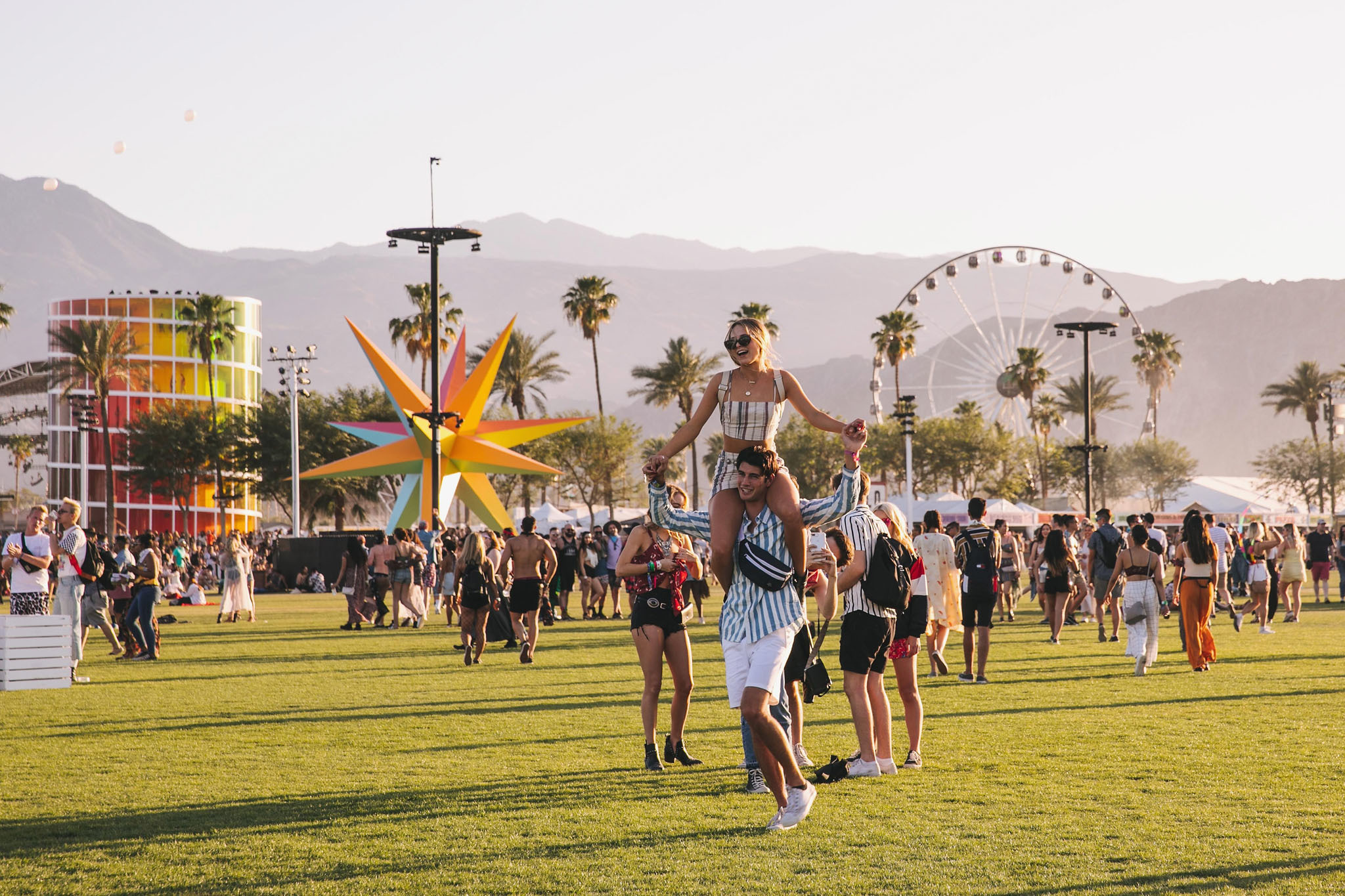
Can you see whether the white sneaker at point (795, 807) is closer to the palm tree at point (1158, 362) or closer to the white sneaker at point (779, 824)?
the white sneaker at point (779, 824)

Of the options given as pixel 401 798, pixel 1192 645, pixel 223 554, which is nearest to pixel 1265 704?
pixel 1192 645

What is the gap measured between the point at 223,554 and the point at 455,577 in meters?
6.71

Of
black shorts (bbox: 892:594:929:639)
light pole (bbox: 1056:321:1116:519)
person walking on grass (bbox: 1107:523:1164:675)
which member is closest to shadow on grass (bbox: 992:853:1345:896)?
black shorts (bbox: 892:594:929:639)

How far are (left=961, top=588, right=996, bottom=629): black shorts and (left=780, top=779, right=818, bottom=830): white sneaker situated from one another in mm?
7208

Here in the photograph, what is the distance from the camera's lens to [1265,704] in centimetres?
1200

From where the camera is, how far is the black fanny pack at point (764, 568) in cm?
651

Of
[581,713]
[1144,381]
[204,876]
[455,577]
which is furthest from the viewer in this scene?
[1144,381]

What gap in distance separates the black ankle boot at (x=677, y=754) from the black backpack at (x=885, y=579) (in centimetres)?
165

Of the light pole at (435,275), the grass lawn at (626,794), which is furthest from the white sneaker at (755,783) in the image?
the light pole at (435,275)

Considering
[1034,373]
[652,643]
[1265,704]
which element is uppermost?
[1034,373]

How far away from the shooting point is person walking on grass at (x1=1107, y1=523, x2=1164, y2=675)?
1426cm

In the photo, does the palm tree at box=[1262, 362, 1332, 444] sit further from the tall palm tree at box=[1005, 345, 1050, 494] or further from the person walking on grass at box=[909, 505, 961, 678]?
the person walking on grass at box=[909, 505, 961, 678]

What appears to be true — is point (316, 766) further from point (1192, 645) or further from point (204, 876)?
point (1192, 645)

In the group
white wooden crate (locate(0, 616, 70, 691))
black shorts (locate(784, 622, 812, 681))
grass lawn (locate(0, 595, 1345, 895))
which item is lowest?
grass lawn (locate(0, 595, 1345, 895))
